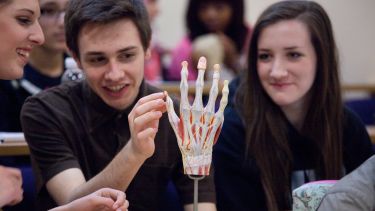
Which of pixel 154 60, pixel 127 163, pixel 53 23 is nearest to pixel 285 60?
pixel 127 163

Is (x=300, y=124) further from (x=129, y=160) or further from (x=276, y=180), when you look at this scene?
(x=129, y=160)

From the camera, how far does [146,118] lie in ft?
3.77

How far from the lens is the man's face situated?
4.83 feet

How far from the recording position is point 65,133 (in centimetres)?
154

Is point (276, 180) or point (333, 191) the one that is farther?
point (276, 180)

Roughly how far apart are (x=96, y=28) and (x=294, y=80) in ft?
1.95

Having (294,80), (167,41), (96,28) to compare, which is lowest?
(167,41)

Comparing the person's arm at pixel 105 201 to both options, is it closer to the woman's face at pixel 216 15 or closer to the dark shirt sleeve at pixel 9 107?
the dark shirt sleeve at pixel 9 107

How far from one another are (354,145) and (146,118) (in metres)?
0.90

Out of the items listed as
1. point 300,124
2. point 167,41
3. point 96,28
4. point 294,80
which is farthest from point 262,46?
point 167,41

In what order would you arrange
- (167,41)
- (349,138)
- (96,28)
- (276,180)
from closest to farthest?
(96,28) → (276,180) → (349,138) → (167,41)

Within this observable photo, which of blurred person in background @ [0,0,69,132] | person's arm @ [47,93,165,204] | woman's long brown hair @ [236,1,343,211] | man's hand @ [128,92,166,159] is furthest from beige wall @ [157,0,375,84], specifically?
man's hand @ [128,92,166,159]

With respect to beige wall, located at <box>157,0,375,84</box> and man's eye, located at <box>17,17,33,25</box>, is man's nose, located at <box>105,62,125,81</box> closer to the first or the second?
man's eye, located at <box>17,17,33,25</box>

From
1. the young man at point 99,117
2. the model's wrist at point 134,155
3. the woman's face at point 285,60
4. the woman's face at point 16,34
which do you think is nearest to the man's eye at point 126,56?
the young man at point 99,117
